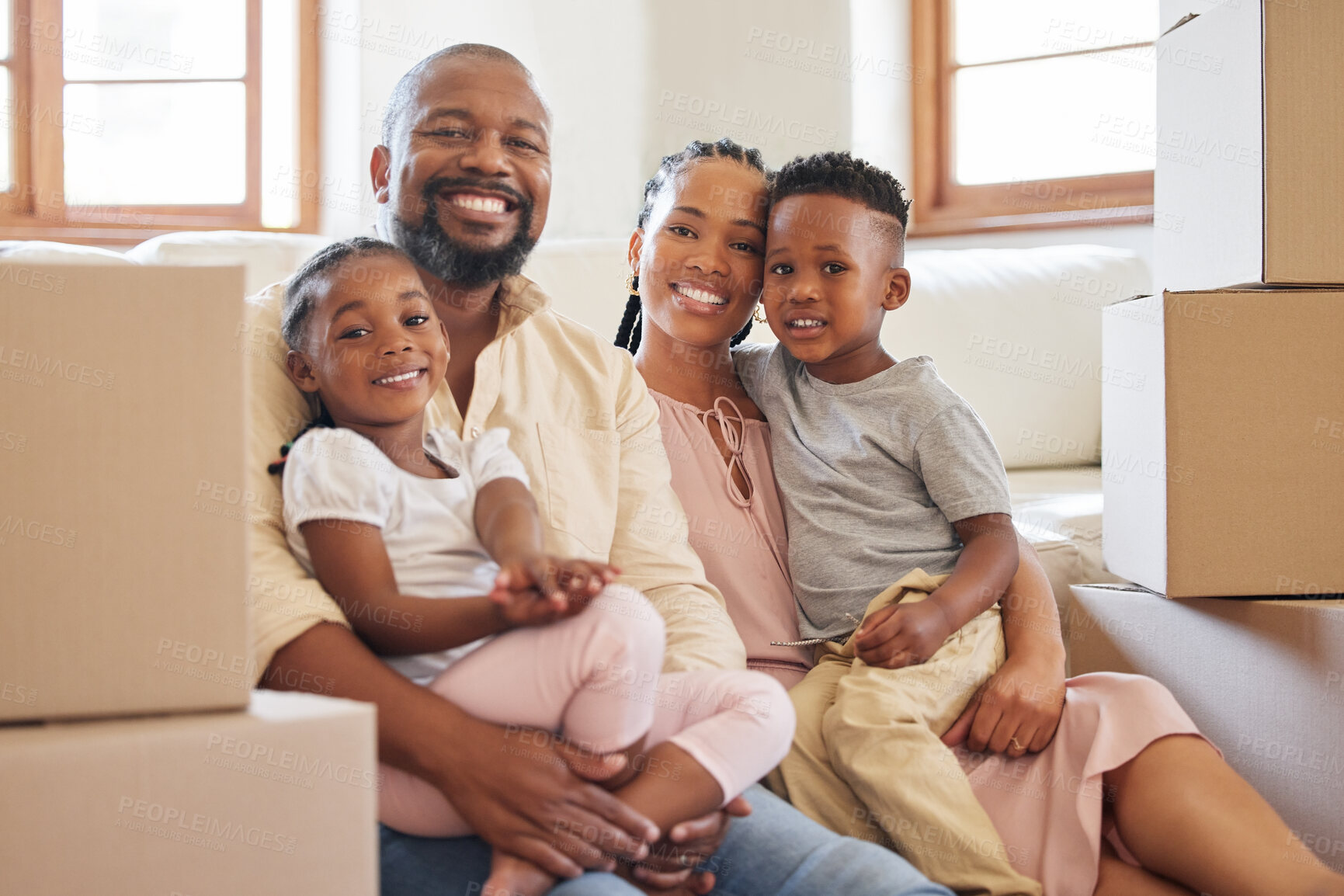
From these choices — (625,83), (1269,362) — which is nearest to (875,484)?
(1269,362)

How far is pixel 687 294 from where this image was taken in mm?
1289

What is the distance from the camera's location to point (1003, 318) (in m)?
2.22

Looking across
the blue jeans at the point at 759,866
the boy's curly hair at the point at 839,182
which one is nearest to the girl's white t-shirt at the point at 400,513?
the blue jeans at the point at 759,866

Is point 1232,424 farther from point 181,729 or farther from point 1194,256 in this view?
point 181,729

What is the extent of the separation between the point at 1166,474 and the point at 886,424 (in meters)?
0.31

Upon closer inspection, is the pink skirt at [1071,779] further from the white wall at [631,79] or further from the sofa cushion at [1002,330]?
the white wall at [631,79]

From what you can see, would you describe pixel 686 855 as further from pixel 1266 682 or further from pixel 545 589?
pixel 1266 682

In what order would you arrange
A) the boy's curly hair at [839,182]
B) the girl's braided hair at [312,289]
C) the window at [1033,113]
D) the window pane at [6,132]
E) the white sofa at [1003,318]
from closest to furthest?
the girl's braided hair at [312,289] < the boy's curly hair at [839,182] < the white sofa at [1003,318] < the window pane at [6,132] < the window at [1033,113]

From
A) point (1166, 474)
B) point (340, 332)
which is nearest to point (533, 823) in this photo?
point (340, 332)

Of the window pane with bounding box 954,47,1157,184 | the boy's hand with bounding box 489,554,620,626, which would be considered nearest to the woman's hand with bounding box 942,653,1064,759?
the boy's hand with bounding box 489,554,620,626

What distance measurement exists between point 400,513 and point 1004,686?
0.65 meters

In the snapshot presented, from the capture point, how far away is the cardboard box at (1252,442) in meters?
1.15

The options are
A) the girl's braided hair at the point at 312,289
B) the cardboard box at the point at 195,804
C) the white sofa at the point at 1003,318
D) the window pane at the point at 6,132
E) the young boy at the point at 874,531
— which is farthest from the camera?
the window pane at the point at 6,132

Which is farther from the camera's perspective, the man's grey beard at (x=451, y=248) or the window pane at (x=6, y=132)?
the window pane at (x=6, y=132)
